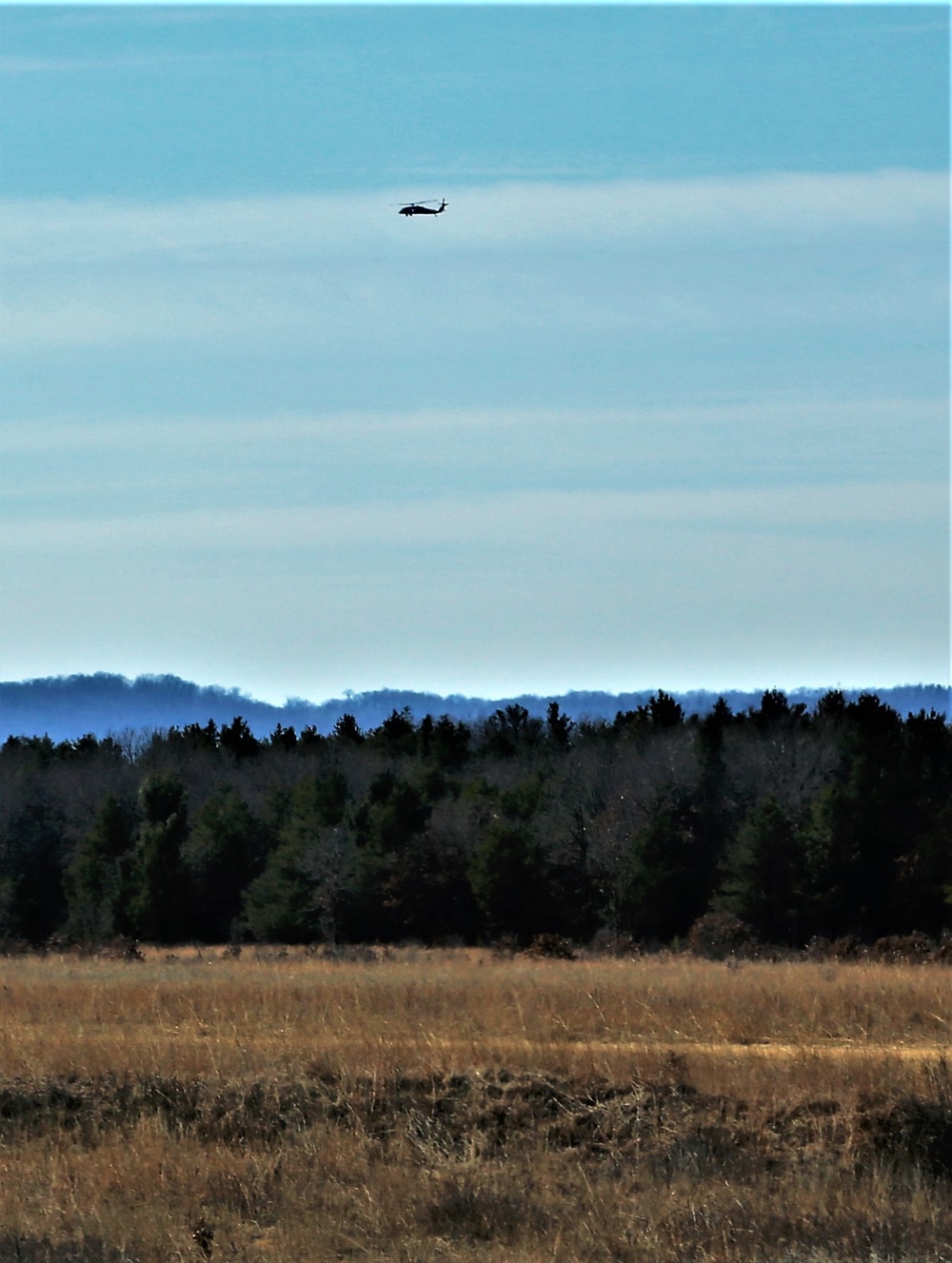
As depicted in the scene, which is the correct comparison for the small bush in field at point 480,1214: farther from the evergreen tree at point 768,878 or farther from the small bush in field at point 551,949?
the evergreen tree at point 768,878

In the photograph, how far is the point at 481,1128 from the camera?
15648mm

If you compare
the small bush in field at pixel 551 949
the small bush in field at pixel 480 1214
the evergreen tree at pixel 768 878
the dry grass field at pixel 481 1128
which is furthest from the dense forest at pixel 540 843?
the small bush in field at pixel 480 1214

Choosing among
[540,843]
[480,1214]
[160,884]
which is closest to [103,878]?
[160,884]

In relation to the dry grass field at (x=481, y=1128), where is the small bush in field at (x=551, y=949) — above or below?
below

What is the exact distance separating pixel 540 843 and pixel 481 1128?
43.4m

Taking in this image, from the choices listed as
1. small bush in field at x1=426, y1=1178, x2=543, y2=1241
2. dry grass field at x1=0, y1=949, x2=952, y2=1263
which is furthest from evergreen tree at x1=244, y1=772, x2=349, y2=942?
small bush in field at x1=426, y1=1178, x2=543, y2=1241

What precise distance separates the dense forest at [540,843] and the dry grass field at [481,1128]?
3154 cm

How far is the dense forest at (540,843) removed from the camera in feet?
181

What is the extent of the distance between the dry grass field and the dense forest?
103ft

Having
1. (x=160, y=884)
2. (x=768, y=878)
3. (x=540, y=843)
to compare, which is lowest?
(x=160, y=884)

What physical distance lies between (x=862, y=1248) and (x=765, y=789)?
50.0m

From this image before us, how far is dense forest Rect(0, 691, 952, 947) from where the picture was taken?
55.1m

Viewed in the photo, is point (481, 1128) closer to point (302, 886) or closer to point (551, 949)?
point (551, 949)

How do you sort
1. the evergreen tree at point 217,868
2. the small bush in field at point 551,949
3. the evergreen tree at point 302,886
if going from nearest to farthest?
the small bush in field at point 551,949
the evergreen tree at point 302,886
the evergreen tree at point 217,868
